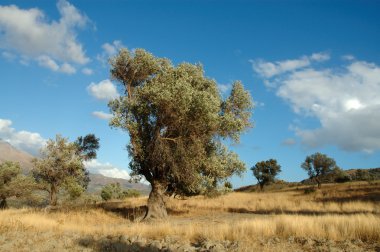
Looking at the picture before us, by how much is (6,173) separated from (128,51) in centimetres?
2655

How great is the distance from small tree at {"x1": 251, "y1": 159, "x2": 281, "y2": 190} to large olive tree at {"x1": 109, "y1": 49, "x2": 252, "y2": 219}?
213 ft

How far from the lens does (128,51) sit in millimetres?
27250

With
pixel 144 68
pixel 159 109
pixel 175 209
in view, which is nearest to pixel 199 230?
pixel 159 109

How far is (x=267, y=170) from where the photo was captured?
302 feet

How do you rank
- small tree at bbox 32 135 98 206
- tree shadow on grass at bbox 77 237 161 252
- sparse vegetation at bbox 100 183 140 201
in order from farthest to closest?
sparse vegetation at bbox 100 183 140 201
small tree at bbox 32 135 98 206
tree shadow on grass at bbox 77 237 161 252

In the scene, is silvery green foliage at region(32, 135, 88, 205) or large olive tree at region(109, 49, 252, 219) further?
silvery green foliage at region(32, 135, 88, 205)

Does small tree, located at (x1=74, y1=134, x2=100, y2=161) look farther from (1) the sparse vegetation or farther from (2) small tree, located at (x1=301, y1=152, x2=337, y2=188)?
(2) small tree, located at (x1=301, y1=152, x2=337, y2=188)

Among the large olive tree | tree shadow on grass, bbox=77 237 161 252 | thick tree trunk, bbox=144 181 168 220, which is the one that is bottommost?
tree shadow on grass, bbox=77 237 161 252

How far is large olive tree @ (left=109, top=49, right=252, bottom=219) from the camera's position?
24.3 metres

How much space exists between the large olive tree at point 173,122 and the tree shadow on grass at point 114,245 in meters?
9.45

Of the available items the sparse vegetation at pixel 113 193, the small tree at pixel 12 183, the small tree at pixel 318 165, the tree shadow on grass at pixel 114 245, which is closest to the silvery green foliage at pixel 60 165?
the small tree at pixel 12 183

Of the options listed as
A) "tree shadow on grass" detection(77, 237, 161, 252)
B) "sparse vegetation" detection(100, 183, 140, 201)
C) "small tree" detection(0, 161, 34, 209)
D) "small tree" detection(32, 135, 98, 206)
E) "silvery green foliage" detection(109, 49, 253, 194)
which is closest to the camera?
"tree shadow on grass" detection(77, 237, 161, 252)

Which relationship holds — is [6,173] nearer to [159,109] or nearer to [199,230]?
[159,109]

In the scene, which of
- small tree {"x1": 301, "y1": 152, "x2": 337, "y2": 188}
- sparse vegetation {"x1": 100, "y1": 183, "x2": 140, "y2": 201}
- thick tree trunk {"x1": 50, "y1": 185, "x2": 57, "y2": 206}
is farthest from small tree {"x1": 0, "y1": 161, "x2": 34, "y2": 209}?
small tree {"x1": 301, "y1": 152, "x2": 337, "y2": 188}
